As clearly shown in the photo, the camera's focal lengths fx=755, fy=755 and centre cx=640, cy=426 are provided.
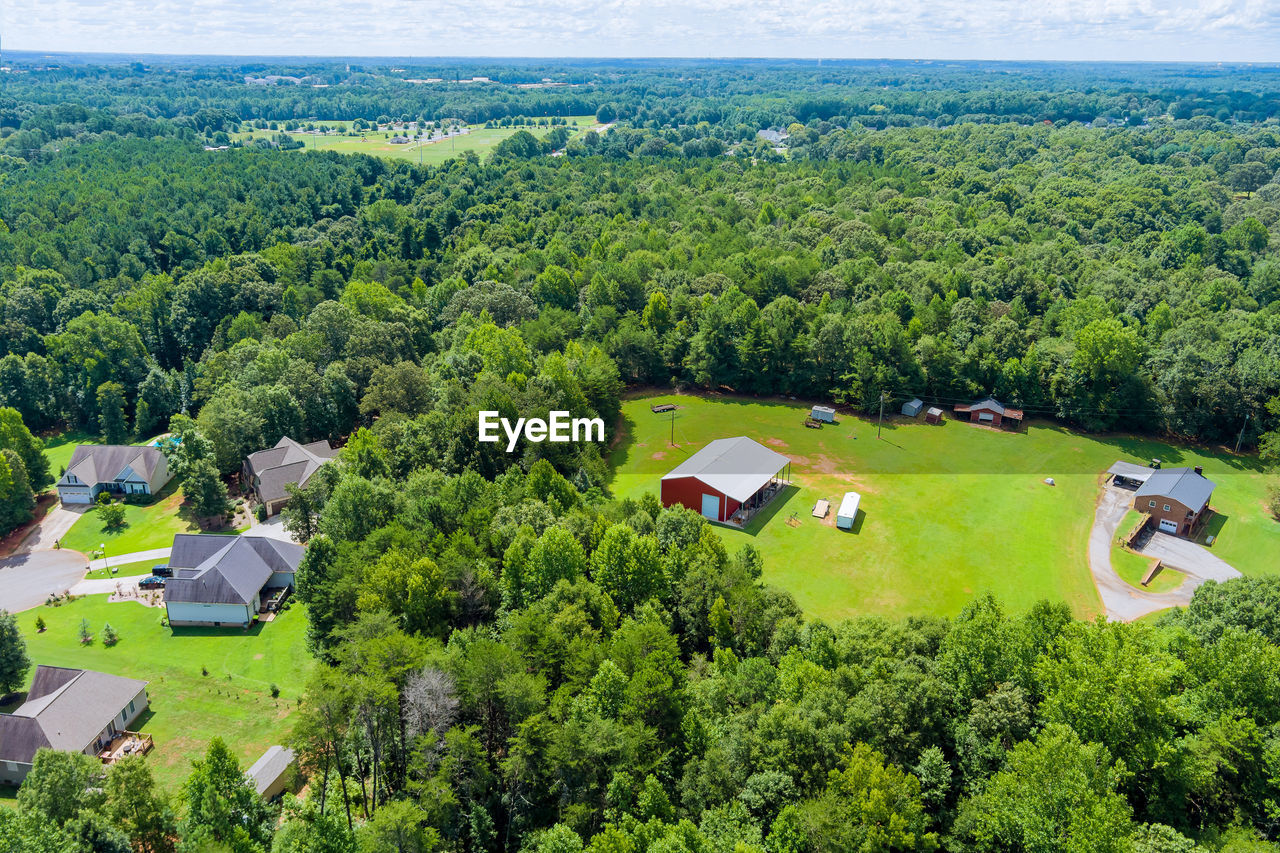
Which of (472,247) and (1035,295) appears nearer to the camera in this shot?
(1035,295)

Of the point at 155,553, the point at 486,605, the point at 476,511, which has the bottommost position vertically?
the point at 155,553

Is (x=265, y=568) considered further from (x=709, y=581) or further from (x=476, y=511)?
(x=709, y=581)

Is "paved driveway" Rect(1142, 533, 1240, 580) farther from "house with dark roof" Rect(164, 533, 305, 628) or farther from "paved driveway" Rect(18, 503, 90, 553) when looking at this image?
"paved driveway" Rect(18, 503, 90, 553)

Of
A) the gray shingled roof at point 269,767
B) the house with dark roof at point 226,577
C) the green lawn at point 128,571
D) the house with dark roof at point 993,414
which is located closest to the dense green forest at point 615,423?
the gray shingled roof at point 269,767

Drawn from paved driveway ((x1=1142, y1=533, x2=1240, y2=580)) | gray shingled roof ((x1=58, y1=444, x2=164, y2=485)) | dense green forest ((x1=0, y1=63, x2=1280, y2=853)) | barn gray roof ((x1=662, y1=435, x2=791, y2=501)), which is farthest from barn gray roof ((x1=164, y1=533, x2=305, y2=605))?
paved driveway ((x1=1142, y1=533, x2=1240, y2=580))

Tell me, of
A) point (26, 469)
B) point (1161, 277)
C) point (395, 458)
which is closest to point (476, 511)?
point (395, 458)

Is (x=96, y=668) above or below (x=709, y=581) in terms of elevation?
below
